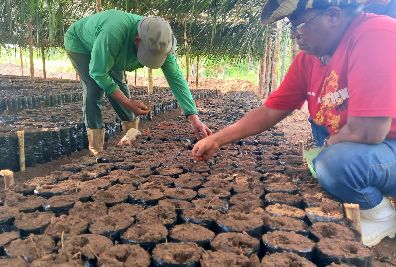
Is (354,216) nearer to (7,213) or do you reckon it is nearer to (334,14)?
(334,14)

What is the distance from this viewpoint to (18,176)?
3.01m

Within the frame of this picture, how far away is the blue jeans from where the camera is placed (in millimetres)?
1630

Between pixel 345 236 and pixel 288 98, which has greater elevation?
pixel 288 98

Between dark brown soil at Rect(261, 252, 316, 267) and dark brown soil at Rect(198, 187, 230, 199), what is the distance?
0.55 meters

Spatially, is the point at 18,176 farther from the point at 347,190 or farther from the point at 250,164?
the point at 347,190

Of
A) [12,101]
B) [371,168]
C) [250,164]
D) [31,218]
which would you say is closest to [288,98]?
[250,164]

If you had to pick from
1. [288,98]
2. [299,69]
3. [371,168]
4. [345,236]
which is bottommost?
[345,236]

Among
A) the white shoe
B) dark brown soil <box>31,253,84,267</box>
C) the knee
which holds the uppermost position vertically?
the knee

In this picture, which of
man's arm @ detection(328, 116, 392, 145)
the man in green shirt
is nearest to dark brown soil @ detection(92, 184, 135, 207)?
the man in green shirt

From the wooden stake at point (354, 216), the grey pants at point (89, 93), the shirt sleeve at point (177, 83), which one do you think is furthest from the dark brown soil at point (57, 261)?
the grey pants at point (89, 93)

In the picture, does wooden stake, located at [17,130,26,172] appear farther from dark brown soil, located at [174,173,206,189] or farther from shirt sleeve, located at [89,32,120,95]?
dark brown soil, located at [174,173,206,189]

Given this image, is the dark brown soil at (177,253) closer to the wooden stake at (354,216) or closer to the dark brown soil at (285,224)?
the dark brown soil at (285,224)

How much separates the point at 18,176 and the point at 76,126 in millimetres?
993

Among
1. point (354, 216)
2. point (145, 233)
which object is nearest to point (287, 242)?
point (354, 216)
